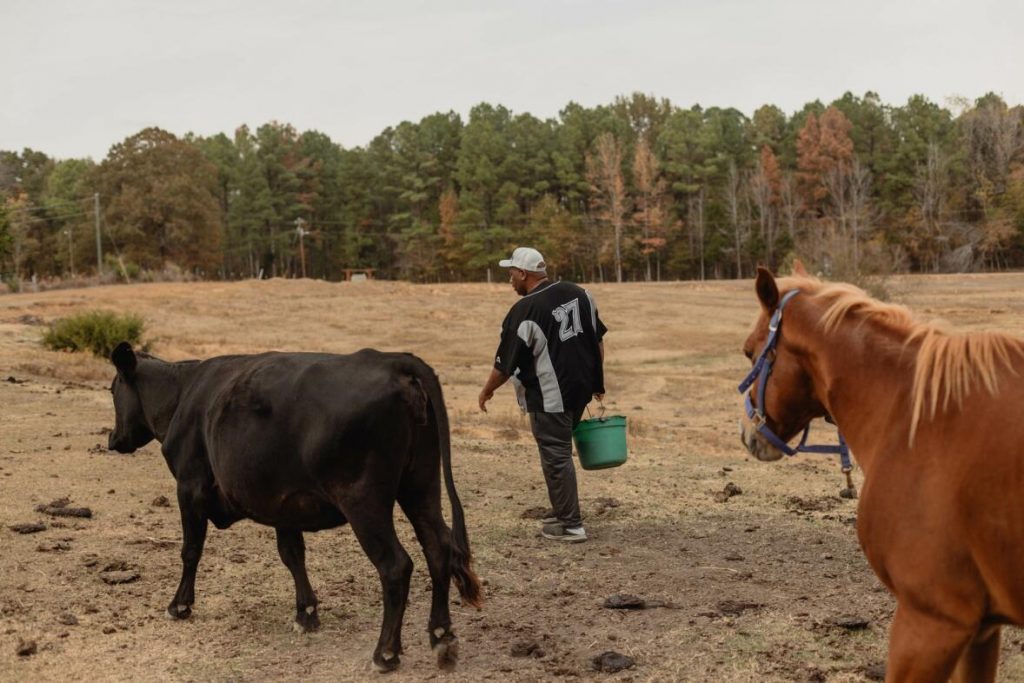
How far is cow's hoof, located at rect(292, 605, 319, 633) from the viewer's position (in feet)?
20.7

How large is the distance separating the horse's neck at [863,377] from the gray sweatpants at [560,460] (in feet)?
13.8

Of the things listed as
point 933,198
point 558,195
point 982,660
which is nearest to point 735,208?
point 933,198

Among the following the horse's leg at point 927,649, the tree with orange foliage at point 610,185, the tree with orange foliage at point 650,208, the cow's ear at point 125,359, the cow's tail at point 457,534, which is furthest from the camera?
the tree with orange foliage at point 650,208

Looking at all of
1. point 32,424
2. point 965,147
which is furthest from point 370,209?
point 32,424

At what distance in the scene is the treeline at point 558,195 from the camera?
74.0m

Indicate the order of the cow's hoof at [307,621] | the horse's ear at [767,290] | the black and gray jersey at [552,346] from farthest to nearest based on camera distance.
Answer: the black and gray jersey at [552,346] → the cow's hoof at [307,621] → the horse's ear at [767,290]

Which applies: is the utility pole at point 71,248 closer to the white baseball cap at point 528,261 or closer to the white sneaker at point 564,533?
the white baseball cap at point 528,261

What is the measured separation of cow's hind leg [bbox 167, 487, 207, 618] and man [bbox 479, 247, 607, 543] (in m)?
2.57

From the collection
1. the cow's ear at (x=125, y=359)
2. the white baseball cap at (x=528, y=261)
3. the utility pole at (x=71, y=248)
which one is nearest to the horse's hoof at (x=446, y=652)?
the cow's ear at (x=125, y=359)

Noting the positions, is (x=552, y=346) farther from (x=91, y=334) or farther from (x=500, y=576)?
(x=91, y=334)

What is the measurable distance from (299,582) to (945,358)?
4.20 metres

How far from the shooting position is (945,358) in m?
3.79

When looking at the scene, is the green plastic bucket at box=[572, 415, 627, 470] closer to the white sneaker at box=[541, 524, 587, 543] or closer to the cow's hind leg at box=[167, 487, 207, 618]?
the white sneaker at box=[541, 524, 587, 543]

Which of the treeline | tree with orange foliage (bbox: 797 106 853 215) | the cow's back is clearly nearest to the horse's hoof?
the cow's back
